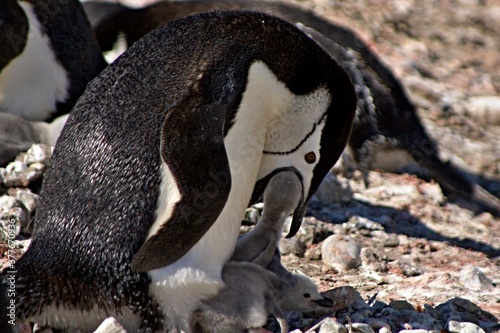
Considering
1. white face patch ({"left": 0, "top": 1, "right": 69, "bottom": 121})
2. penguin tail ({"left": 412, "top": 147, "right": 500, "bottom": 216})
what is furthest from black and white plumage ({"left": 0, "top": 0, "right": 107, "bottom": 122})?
penguin tail ({"left": 412, "top": 147, "right": 500, "bottom": 216})

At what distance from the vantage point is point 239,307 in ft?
8.65

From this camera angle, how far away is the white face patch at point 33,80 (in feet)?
14.6

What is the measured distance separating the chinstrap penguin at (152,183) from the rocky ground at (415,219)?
18.8 inches

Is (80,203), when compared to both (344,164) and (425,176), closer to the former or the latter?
(344,164)

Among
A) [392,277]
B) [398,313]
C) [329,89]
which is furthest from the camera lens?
[392,277]

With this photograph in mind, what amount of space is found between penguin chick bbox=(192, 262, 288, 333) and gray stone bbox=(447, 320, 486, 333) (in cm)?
57

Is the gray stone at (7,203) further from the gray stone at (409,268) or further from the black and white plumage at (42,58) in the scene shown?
the gray stone at (409,268)

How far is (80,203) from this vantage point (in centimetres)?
259

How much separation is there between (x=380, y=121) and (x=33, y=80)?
2.15 meters

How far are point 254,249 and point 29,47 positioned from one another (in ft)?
7.13

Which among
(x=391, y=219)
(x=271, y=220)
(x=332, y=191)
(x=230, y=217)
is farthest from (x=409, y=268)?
(x=230, y=217)

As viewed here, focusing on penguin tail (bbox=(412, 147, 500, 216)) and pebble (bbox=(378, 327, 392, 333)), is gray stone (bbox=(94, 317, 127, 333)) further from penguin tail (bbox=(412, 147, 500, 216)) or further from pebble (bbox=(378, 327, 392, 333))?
penguin tail (bbox=(412, 147, 500, 216))

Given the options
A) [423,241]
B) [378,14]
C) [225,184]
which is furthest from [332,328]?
[378,14]

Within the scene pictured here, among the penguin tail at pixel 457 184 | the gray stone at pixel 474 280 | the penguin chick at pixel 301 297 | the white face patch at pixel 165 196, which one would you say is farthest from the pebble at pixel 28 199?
the penguin tail at pixel 457 184
